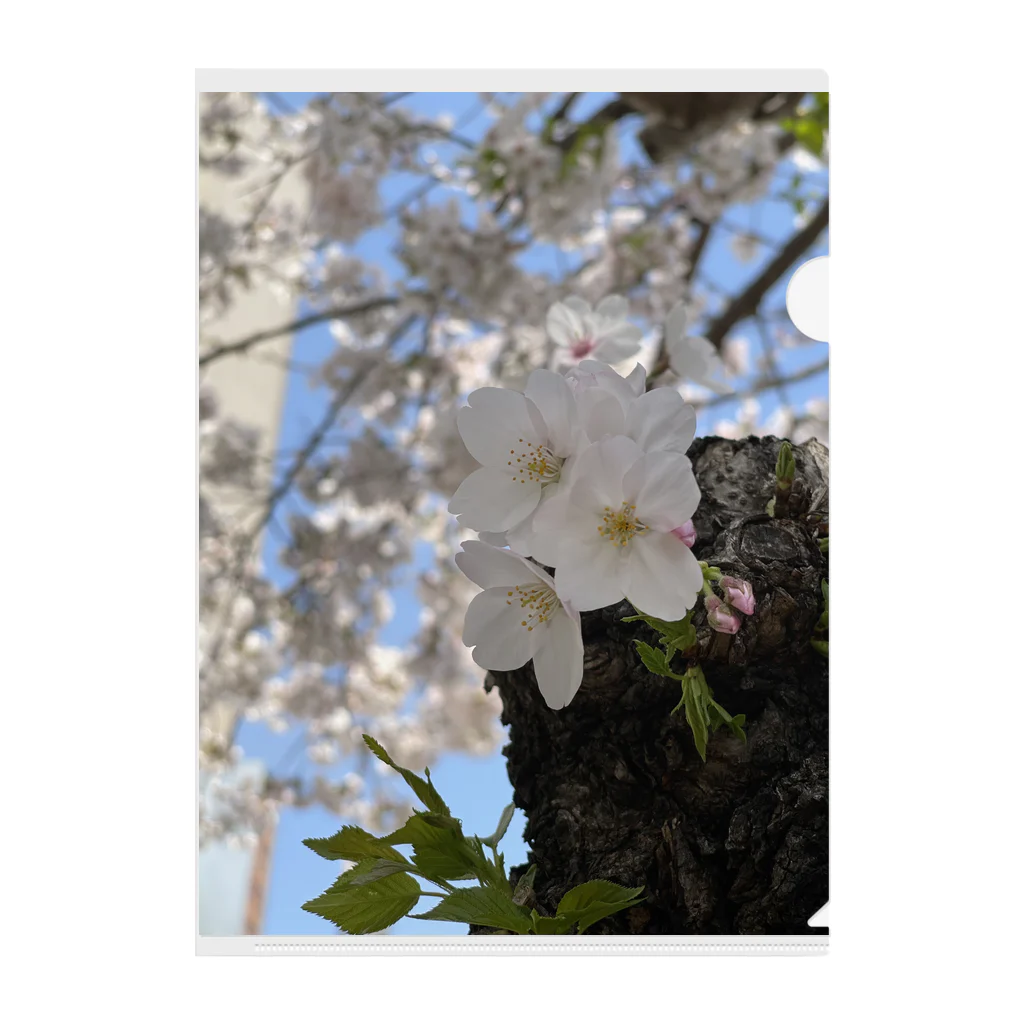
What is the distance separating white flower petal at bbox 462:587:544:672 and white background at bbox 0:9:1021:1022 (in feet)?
0.70

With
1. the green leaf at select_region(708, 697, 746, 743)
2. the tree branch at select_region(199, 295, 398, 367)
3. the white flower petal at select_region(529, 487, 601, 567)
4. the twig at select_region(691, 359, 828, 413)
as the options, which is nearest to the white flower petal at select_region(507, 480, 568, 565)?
the white flower petal at select_region(529, 487, 601, 567)

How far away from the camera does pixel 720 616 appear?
38 centimetres

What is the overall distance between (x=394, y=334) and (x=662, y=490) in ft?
4.41

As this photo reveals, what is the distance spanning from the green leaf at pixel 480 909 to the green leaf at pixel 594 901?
2 cm

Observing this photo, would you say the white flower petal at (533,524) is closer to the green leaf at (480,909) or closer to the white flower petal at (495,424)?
the white flower petal at (495,424)

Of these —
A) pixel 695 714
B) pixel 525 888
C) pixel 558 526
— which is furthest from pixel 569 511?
pixel 525 888

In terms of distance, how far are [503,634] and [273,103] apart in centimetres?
83

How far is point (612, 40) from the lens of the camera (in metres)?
0.66

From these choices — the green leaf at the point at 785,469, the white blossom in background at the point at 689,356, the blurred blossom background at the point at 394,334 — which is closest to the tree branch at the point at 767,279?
the blurred blossom background at the point at 394,334

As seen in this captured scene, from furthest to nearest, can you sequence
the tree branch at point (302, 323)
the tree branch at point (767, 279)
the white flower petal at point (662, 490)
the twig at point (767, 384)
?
the tree branch at point (302, 323)
the tree branch at point (767, 279)
the twig at point (767, 384)
the white flower petal at point (662, 490)

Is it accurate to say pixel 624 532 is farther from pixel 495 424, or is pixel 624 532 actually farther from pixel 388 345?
pixel 388 345
